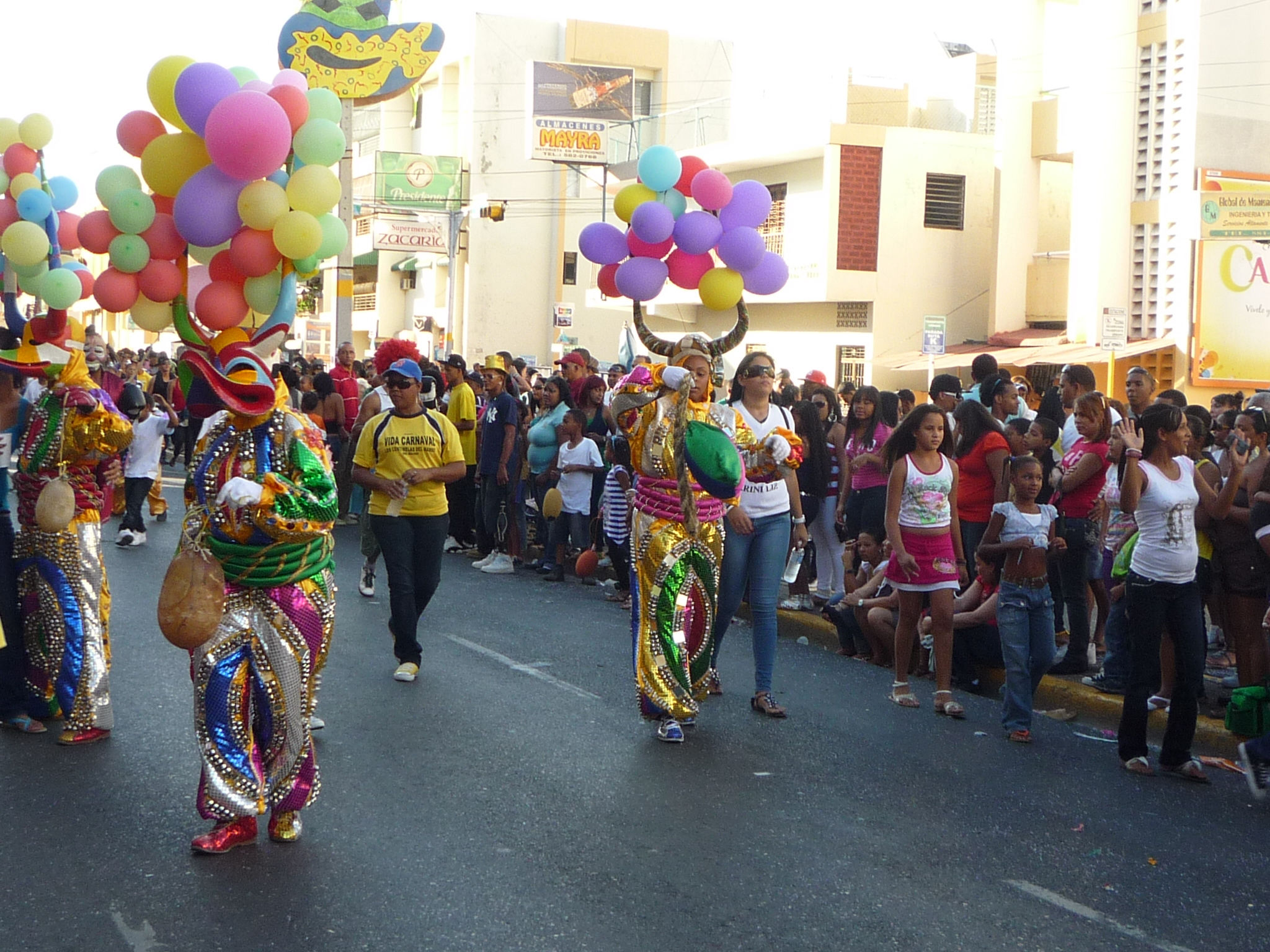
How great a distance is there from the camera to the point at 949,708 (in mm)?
7750

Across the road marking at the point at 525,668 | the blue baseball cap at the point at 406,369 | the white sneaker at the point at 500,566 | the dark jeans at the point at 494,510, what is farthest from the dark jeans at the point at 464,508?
the blue baseball cap at the point at 406,369

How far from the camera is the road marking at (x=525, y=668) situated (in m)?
7.99

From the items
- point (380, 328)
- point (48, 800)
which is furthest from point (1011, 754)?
point (380, 328)

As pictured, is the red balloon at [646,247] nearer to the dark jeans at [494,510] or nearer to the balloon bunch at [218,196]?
the balloon bunch at [218,196]

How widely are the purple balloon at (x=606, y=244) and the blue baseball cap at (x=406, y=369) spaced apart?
1.25m

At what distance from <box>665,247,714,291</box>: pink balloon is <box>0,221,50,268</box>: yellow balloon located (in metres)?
3.20

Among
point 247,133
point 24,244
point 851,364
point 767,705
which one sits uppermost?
point 851,364

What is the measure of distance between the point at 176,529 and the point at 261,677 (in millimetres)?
10978

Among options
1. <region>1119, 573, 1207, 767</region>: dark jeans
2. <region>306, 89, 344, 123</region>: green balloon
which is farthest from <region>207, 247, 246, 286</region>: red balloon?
<region>1119, 573, 1207, 767</region>: dark jeans

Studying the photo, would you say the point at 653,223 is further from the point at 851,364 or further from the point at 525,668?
the point at 851,364

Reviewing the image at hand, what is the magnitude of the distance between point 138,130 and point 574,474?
6.93 m

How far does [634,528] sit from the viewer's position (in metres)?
7.02

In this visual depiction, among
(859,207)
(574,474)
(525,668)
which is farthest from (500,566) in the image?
(859,207)

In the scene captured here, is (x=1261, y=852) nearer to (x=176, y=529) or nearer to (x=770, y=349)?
(x=176, y=529)
